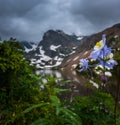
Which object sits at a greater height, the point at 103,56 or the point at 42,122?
the point at 103,56

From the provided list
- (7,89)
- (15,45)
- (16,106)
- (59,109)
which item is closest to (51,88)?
(59,109)

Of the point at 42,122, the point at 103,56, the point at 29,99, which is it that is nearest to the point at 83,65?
the point at 103,56

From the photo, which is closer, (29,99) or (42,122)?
(42,122)

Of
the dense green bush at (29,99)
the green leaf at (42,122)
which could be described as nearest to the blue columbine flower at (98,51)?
the dense green bush at (29,99)

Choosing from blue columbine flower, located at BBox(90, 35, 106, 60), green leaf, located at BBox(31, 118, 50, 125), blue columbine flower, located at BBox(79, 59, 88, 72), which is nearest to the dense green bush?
green leaf, located at BBox(31, 118, 50, 125)

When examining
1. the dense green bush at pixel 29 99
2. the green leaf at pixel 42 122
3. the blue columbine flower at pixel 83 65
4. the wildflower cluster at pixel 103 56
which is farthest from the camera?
the blue columbine flower at pixel 83 65

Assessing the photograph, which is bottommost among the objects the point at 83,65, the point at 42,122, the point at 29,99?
the point at 42,122

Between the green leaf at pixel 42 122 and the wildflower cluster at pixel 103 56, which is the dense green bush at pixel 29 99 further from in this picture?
the wildflower cluster at pixel 103 56

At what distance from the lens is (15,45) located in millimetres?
8023

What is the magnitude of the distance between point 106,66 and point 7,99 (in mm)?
3400

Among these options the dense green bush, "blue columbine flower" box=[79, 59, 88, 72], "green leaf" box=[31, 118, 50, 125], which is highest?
"blue columbine flower" box=[79, 59, 88, 72]

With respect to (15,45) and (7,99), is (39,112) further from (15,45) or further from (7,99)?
(15,45)

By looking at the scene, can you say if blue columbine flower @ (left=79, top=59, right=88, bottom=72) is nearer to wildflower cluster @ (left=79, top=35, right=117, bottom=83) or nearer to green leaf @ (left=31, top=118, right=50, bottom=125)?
wildflower cluster @ (left=79, top=35, right=117, bottom=83)

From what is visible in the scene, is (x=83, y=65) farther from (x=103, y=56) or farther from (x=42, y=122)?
(x=42, y=122)
